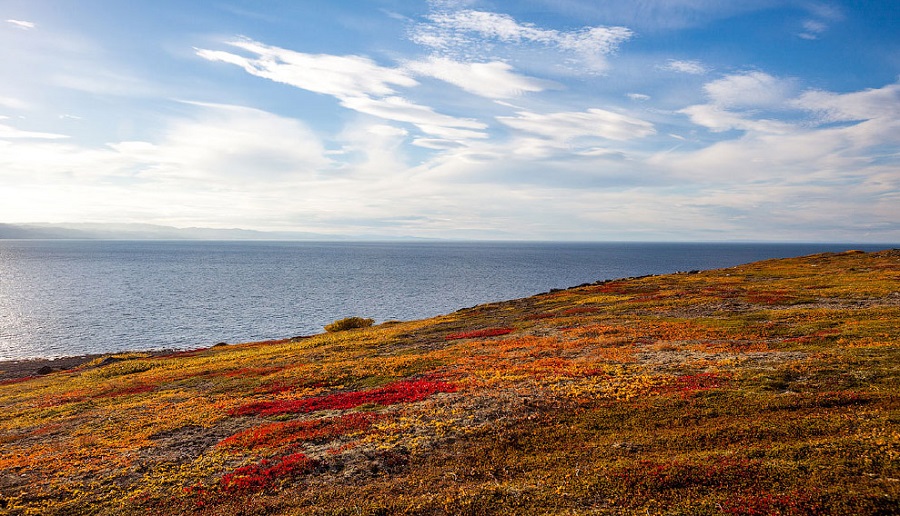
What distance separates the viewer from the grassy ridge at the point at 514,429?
15.8 m

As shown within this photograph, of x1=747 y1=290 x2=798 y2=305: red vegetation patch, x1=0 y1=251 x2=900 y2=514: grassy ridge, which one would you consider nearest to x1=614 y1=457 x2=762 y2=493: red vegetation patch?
x1=0 y1=251 x2=900 y2=514: grassy ridge

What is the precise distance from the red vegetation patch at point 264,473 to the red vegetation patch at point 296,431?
2.39 meters

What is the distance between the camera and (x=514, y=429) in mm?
22688

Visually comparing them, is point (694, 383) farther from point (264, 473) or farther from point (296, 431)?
point (264, 473)

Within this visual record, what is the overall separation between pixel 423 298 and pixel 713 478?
13719 cm

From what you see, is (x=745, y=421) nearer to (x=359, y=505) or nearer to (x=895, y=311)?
(x=359, y=505)

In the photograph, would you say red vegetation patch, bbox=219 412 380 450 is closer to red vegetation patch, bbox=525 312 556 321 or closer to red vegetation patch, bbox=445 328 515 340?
red vegetation patch, bbox=445 328 515 340

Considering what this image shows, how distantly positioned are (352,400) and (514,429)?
43.6 ft

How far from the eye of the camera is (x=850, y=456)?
15828 mm

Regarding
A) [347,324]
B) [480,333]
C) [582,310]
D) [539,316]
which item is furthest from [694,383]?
[347,324]

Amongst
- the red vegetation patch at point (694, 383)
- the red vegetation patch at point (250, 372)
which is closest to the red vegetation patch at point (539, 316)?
the red vegetation patch at point (250, 372)

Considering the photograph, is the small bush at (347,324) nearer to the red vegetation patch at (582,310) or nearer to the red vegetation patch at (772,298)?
the red vegetation patch at (582,310)

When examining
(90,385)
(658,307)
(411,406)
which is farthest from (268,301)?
(411,406)

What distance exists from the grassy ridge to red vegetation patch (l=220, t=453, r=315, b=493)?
0.31 feet
